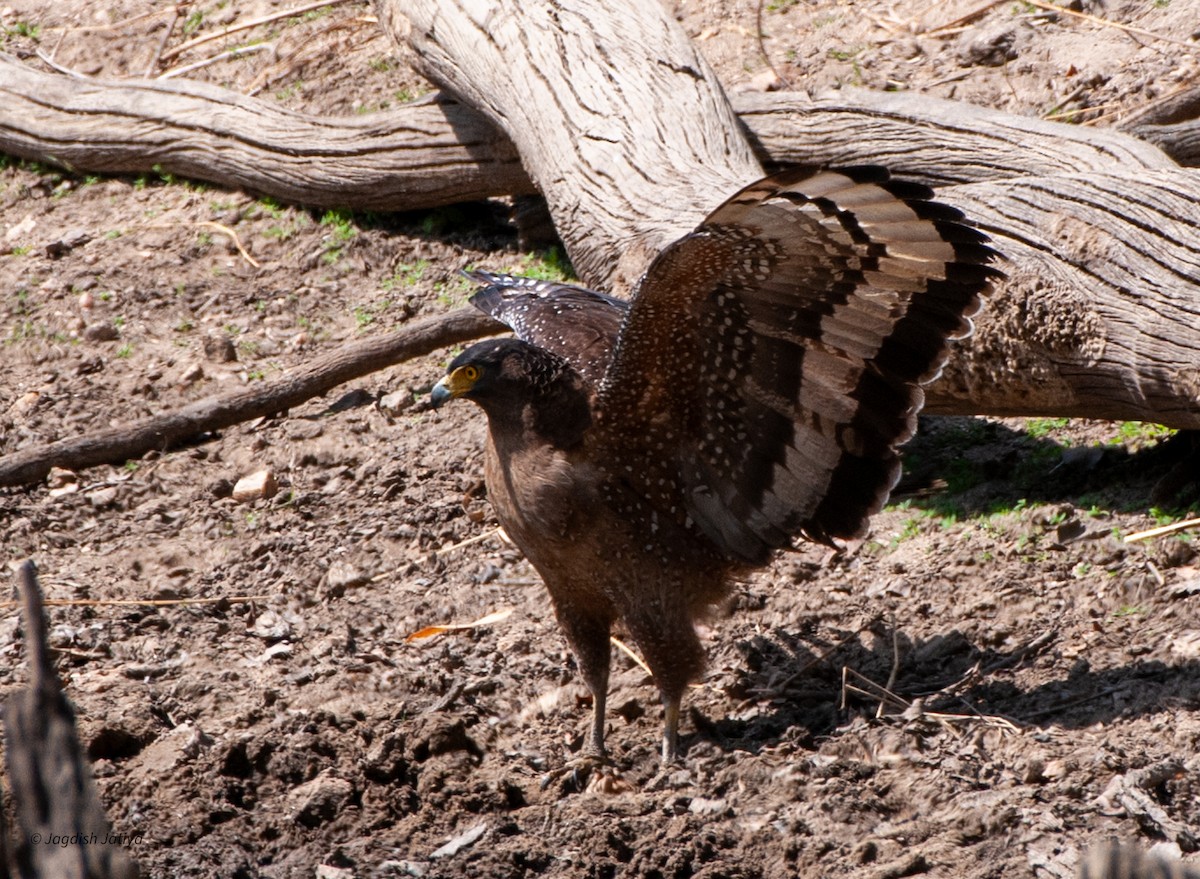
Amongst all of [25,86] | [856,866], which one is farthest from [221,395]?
[856,866]

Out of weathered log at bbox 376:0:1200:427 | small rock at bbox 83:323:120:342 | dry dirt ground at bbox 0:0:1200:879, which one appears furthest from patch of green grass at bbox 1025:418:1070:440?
small rock at bbox 83:323:120:342

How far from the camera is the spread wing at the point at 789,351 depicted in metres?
3.50

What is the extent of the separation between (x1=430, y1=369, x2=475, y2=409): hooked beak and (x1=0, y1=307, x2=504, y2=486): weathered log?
2327 mm

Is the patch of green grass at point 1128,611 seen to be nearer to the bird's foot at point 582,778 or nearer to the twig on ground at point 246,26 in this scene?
the bird's foot at point 582,778

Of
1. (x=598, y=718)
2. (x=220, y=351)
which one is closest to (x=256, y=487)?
(x=220, y=351)

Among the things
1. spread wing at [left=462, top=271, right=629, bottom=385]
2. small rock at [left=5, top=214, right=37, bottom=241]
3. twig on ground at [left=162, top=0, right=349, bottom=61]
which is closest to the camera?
spread wing at [left=462, top=271, right=629, bottom=385]

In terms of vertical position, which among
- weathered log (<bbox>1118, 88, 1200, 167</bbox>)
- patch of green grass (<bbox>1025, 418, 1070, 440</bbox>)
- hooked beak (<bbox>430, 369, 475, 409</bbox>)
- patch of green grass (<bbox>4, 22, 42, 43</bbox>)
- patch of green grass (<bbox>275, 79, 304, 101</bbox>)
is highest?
patch of green grass (<bbox>4, 22, 42, 43</bbox>)

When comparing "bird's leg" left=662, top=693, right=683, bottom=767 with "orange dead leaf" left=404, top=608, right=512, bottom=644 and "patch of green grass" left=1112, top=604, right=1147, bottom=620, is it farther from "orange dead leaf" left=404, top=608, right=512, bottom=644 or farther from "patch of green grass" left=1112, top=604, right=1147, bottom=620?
"patch of green grass" left=1112, top=604, right=1147, bottom=620

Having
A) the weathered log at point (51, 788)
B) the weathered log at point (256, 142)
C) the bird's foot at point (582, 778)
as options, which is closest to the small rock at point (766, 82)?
the weathered log at point (256, 142)

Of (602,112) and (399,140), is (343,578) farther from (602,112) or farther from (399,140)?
(399,140)

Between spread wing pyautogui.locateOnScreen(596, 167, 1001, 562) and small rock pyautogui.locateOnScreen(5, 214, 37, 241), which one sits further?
small rock pyautogui.locateOnScreen(5, 214, 37, 241)

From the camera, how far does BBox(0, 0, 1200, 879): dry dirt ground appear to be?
354cm

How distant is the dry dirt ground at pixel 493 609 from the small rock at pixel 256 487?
9cm

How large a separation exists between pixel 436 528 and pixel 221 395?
1389 mm
